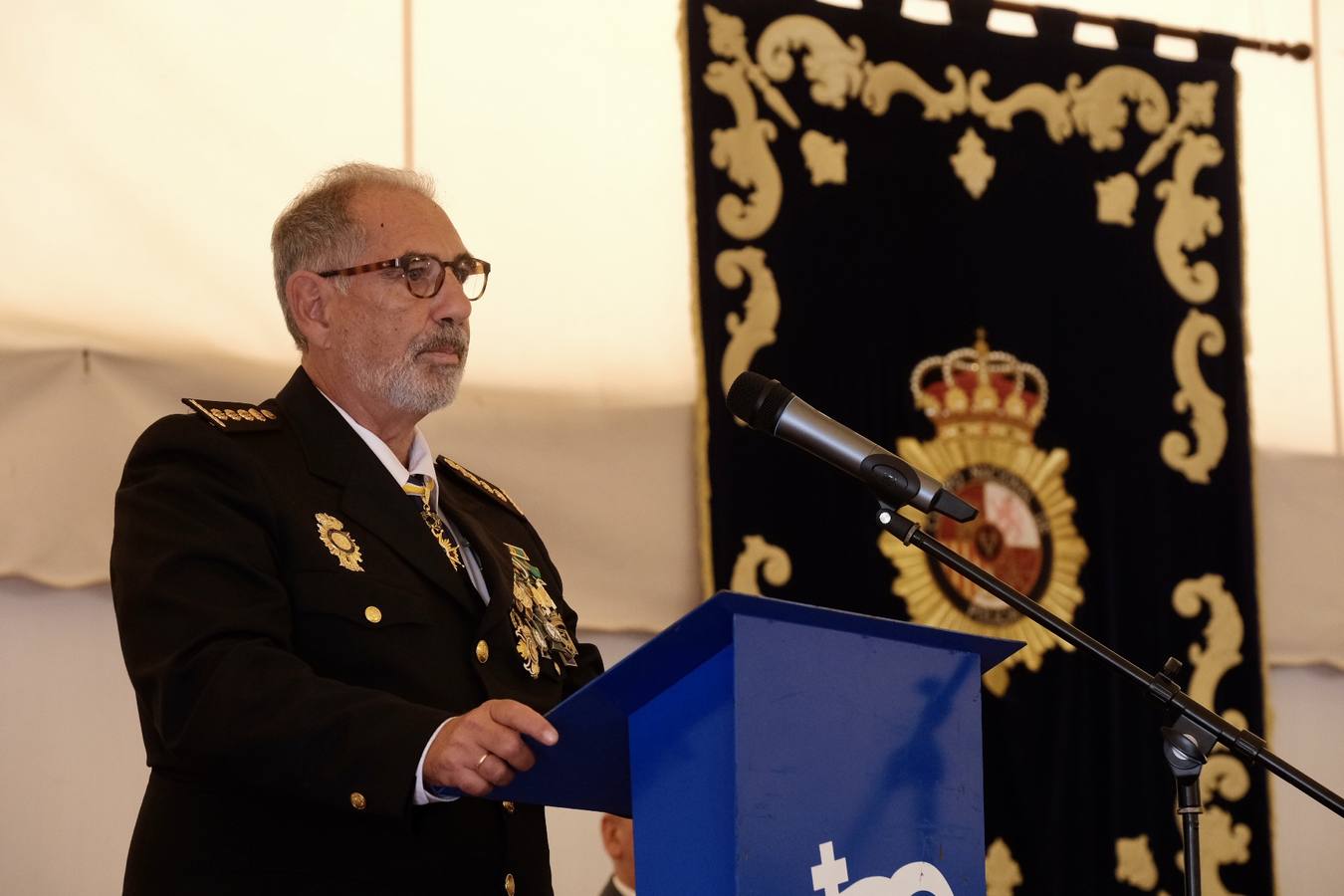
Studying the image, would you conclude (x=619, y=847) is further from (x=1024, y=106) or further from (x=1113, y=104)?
(x=1113, y=104)

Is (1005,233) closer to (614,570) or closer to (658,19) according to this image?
(658,19)

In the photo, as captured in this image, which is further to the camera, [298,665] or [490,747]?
[298,665]

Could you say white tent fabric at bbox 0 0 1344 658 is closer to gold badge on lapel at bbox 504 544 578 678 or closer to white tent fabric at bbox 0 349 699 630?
white tent fabric at bbox 0 349 699 630

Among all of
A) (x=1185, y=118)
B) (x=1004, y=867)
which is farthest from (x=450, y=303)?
(x=1185, y=118)

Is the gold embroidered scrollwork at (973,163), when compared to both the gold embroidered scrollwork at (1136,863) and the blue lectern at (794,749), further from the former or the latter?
the blue lectern at (794,749)

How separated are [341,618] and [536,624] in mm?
358

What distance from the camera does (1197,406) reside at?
163 inches

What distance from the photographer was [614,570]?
3553 millimetres

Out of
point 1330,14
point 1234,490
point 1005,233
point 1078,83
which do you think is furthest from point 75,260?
point 1330,14

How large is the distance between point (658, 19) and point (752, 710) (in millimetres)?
2630

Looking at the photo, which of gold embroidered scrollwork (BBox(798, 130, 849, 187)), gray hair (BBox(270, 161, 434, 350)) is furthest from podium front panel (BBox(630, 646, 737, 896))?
gold embroidered scrollwork (BBox(798, 130, 849, 187))

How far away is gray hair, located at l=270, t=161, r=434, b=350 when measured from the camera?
257cm

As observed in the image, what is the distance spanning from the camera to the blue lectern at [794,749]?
1.53m

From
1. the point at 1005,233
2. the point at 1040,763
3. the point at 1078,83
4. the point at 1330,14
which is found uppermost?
the point at 1330,14
